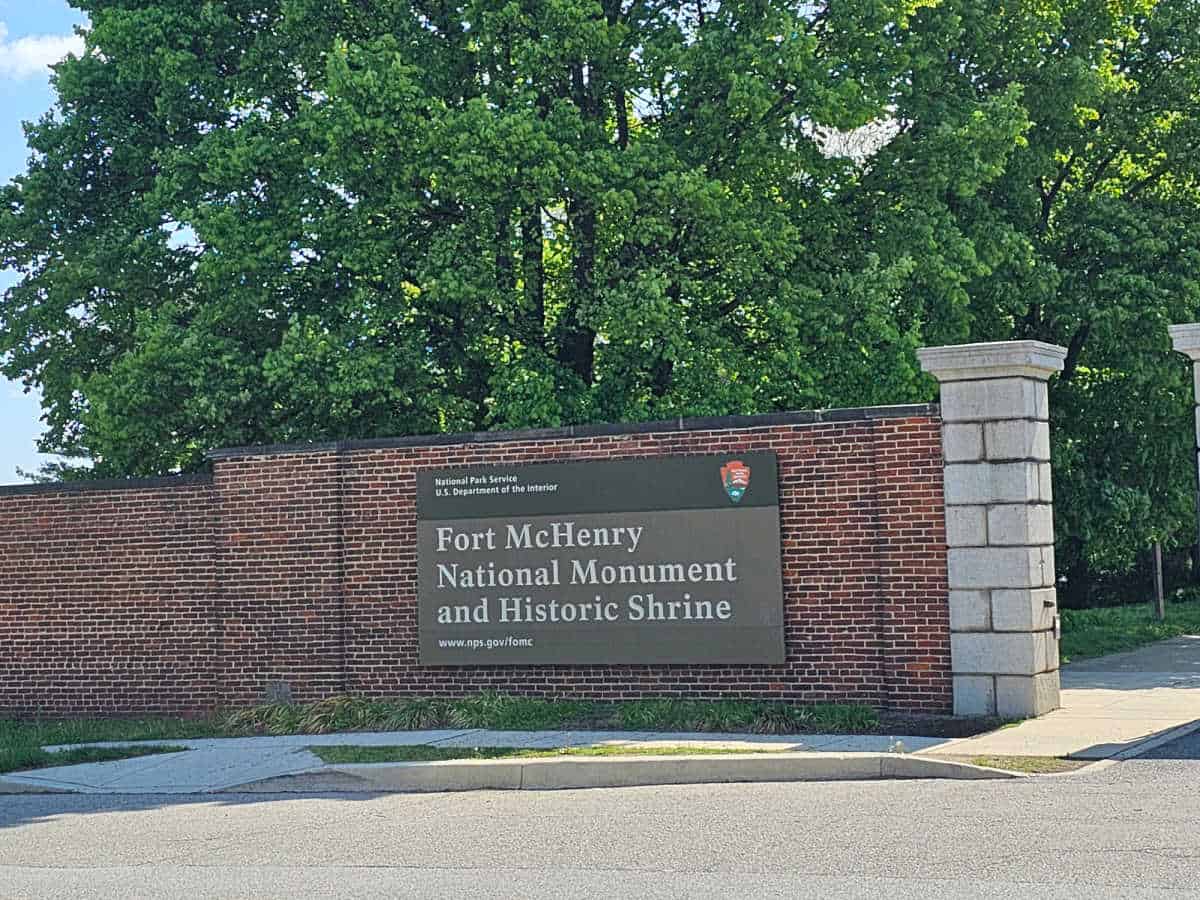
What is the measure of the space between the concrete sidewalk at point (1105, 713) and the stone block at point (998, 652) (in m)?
0.52

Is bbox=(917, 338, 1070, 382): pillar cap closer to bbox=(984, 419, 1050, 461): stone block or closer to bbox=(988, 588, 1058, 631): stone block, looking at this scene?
bbox=(984, 419, 1050, 461): stone block

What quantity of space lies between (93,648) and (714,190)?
9754 millimetres

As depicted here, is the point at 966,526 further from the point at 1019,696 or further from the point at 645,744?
the point at 645,744

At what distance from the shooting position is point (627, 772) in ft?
43.1

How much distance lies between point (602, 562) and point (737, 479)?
166cm

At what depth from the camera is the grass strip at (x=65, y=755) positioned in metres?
15.5

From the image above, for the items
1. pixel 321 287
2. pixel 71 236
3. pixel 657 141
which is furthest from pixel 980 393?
pixel 71 236

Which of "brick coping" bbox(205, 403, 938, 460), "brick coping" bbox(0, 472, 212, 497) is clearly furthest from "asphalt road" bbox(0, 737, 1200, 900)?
"brick coping" bbox(0, 472, 212, 497)

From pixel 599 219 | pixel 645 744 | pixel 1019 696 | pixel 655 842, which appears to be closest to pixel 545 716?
pixel 645 744

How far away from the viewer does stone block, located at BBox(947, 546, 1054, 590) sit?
1541cm

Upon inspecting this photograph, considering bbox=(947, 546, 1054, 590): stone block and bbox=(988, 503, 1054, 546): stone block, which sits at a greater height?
bbox=(988, 503, 1054, 546): stone block

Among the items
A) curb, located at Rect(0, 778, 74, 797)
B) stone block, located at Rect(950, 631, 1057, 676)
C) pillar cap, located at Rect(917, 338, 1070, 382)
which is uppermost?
pillar cap, located at Rect(917, 338, 1070, 382)

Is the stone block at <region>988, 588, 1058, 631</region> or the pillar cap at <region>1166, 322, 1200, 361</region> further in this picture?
the pillar cap at <region>1166, 322, 1200, 361</region>

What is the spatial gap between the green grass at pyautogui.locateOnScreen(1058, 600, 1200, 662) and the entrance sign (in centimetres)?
809
